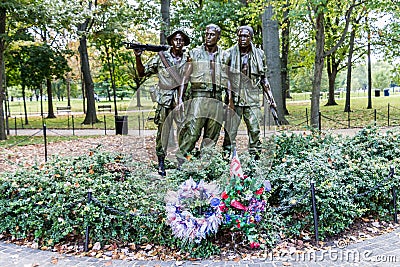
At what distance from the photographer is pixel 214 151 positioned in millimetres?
6438

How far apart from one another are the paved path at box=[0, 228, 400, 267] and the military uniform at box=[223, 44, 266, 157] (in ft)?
9.21

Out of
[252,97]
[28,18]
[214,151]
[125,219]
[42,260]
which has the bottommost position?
[42,260]

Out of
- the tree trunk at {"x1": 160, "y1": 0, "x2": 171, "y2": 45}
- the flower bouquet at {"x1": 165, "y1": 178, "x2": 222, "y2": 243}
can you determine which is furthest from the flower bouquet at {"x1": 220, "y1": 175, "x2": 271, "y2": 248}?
the tree trunk at {"x1": 160, "y1": 0, "x2": 171, "y2": 45}

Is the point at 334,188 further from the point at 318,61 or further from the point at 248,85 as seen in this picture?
the point at 318,61

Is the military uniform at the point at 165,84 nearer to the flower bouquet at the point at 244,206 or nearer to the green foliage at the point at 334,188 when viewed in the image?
the green foliage at the point at 334,188

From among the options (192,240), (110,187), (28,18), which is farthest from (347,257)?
(28,18)

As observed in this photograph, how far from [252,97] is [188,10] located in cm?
1139

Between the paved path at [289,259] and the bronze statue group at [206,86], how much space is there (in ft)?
8.15

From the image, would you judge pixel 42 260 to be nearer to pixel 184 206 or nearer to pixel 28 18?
pixel 184 206

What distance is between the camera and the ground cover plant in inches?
183

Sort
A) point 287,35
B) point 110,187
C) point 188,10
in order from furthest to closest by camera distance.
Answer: point 287,35, point 188,10, point 110,187

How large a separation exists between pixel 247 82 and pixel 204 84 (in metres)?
0.84

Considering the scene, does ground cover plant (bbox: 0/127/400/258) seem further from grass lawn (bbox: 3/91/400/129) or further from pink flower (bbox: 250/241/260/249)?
grass lawn (bbox: 3/91/400/129)

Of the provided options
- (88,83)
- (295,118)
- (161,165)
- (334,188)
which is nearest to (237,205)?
(334,188)
